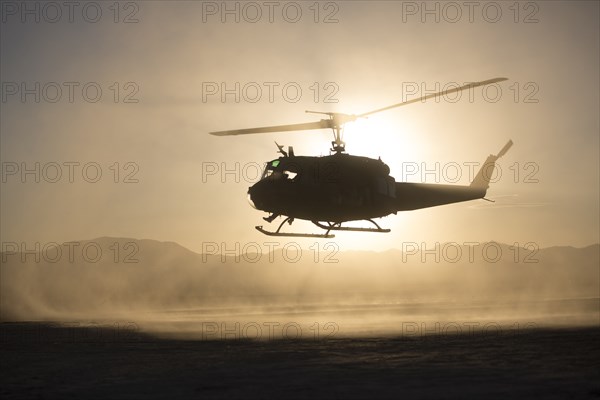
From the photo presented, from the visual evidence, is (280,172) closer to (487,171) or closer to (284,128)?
(284,128)

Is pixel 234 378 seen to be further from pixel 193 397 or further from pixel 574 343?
pixel 574 343

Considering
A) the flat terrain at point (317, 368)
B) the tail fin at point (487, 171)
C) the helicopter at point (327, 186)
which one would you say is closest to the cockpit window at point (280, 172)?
the helicopter at point (327, 186)

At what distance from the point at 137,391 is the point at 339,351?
495 inches

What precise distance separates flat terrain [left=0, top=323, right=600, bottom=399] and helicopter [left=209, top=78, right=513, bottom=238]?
654 centimetres

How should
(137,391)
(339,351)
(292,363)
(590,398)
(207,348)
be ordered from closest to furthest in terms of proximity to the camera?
1. (590,398)
2. (137,391)
3. (292,363)
4. (339,351)
5. (207,348)

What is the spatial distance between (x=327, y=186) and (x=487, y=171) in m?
16.4

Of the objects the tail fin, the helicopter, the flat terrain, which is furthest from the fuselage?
the tail fin

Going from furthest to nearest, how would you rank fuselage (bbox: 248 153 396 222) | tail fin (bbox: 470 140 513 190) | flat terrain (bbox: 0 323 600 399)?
tail fin (bbox: 470 140 513 190), fuselage (bbox: 248 153 396 222), flat terrain (bbox: 0 323 600 399)

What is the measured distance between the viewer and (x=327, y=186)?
1273 inches

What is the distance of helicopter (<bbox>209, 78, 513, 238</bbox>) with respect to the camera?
31953 millimetres

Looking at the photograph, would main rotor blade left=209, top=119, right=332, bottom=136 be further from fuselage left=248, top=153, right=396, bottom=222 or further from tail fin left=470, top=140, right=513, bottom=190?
tail fin left=470, top=140, right=513, bottom=190

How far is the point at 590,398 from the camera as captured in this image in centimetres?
1997

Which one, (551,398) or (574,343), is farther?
(574,343)

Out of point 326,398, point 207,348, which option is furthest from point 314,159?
point 326,398
